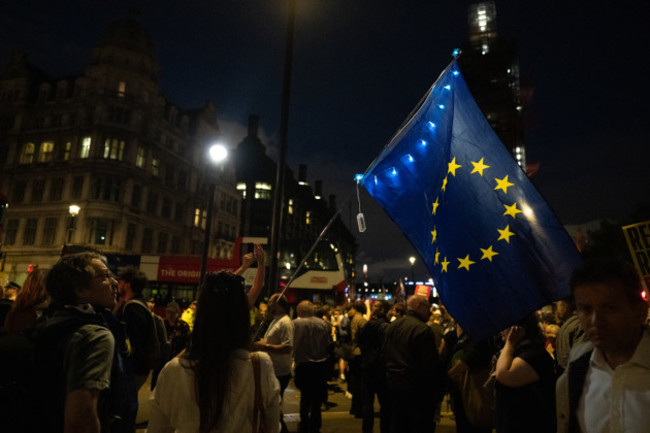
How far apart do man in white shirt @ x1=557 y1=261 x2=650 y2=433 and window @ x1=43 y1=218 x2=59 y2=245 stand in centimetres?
4546

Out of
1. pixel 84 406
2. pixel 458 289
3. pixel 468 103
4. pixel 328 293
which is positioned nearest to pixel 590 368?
pixel 458 289

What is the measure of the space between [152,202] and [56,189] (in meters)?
8.71

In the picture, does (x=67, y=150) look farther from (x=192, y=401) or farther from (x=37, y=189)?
(x=192, y=401)

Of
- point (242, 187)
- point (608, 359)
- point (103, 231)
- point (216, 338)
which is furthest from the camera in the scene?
point (242, 187)

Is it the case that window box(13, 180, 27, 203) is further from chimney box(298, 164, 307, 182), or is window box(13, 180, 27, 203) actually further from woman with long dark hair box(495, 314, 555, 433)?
woman with long dark hair box(495, 314, 555, 433)

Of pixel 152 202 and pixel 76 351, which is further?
pixel 152 202

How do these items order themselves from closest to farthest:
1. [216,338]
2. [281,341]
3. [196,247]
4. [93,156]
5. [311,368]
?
[216,338], [281,341], [311,368], [93,156], [196,247]

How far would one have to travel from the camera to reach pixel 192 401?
2225 millimetres

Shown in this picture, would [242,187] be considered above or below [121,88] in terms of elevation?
below

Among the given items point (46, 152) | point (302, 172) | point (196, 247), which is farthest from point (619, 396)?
point (302, 172)

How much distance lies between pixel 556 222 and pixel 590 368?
5.81 feet

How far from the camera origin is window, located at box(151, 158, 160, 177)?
42531 mm

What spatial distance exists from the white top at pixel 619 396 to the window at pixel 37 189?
48.3m

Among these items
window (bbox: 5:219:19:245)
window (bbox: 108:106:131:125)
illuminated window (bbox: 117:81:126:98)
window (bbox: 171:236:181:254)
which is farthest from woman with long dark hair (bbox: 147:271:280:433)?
window (bbox: 5:219:19:245)
